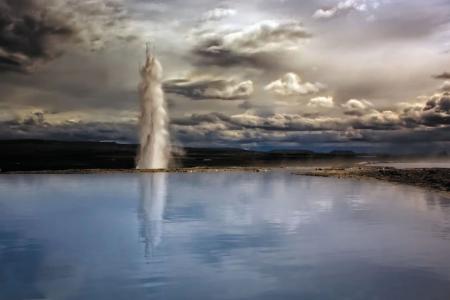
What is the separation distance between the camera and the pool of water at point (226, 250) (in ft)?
39.7

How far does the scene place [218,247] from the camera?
16891mm

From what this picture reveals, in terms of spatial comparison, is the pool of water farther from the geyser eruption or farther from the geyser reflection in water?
the geyser eruption

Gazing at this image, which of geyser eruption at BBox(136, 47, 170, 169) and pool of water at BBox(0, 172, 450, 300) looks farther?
geyser eruption at BBox(136, 47, 170, 169)

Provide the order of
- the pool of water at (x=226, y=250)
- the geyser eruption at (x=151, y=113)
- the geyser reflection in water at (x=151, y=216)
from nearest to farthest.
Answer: the pool of water at (x=226, y=250) < the geyser reflection in water at (x=151, y=216) < the geyser eruption at (x=151, y=113)

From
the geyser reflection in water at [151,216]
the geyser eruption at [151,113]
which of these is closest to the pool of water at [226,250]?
the geyser reflection in water at [151,216]

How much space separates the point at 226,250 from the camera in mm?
16375

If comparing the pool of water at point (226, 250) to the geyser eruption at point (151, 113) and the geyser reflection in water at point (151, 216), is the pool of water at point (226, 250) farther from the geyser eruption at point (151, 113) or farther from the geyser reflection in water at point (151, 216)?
the geyser eruption at point (151, 113)

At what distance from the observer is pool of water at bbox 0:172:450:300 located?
12.1 metres

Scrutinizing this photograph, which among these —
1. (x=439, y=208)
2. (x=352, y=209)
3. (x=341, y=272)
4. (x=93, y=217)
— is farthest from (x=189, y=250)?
(x=439, y=208)

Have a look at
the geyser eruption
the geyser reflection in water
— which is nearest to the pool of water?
the geyser reflection in water

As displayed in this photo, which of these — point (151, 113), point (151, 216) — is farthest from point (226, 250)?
point (151, 113)

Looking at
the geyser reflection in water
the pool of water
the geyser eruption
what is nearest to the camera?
the pool of water

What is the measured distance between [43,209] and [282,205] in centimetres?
1280

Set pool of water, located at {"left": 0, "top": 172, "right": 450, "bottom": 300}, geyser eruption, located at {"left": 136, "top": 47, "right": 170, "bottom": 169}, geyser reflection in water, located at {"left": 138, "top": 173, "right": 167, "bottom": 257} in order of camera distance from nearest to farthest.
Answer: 1. pool of water, located at {"left": 0, "top": 172, "right": 450, "bottom": 300}
2. geyser reflection in water, located at {"left": 138, "top": 173, "right": 167, "bottom": 257}
3. geyser eruption, located at {"left": 136, "top": 47, "right": 170, "bottom": 169}
